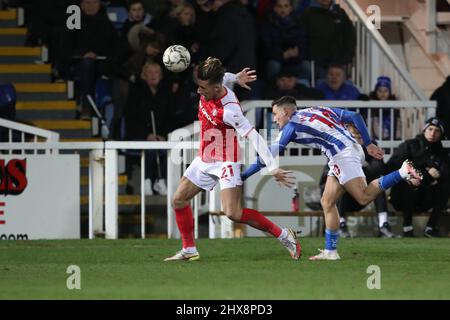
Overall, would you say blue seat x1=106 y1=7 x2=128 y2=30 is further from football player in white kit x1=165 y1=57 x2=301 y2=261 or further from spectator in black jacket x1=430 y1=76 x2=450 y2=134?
football player in white kit x1=165 y1=57 x2=301 y2=261

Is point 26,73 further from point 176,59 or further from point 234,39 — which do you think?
point 176,59

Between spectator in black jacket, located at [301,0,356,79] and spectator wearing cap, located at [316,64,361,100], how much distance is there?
480 mm

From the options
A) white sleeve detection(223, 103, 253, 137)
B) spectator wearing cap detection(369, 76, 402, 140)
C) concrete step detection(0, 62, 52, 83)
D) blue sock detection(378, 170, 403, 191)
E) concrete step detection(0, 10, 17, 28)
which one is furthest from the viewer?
concrete step detection(0, 10, 17, 28)

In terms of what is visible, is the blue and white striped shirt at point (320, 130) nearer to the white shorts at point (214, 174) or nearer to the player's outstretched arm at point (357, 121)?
the player's outstretched arm at point (357, 121)

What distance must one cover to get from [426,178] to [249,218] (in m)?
5.12

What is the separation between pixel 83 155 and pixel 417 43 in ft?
21.2

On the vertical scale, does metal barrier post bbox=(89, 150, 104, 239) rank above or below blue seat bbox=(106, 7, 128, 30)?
below

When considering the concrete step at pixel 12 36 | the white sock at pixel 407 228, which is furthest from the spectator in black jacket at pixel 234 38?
the concrete step at pixel 12 36

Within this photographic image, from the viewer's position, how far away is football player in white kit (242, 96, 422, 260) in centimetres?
1578

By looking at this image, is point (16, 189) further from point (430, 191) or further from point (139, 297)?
point (139, 297)

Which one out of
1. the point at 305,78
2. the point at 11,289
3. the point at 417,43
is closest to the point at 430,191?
the point at 305,78

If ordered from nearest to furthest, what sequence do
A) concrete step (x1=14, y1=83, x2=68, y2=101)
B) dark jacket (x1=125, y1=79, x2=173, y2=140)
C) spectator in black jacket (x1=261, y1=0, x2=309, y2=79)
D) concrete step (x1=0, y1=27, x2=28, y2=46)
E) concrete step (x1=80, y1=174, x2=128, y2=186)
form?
1. concrete step (x1=80, y1=174, x2=128, y2=186)
2. dark jacket (x1=125, y1=79, x2=173, y2=140)
3. spectator in black jacket (x1=261, y1=0, x2=309, y2=79)
4. concrete step (x1=14, y1=83, x2=68, y2=101)
5. concrete step (x1=0, y1=27, x2=28, y2=46)

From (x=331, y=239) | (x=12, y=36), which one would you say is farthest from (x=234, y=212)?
(x=12, y=36)

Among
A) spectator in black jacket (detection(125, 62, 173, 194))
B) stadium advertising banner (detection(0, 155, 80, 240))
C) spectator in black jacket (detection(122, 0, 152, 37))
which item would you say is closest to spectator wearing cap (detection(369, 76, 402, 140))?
spectator in black jacket (detection(125, 62, 173, 194))
